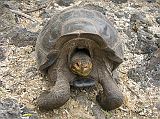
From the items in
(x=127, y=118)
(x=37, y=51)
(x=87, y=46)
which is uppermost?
(x=87, y=46)

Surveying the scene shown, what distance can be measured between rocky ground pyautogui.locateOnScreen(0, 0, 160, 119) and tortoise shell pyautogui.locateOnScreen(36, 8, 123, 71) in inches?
8.4

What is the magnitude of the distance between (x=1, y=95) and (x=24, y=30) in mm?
796

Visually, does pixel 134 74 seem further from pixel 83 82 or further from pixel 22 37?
pixel 22 37

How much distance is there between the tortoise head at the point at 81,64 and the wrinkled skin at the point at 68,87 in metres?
0.08

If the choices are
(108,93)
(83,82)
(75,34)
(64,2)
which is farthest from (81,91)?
(64,2)

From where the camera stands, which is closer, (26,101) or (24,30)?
(26,101)

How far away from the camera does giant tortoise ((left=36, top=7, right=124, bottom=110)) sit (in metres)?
2.83

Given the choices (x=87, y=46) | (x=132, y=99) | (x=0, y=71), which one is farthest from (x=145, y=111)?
(x=0, y=71)

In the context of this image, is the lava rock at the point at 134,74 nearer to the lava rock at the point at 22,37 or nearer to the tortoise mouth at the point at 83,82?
the tortoise mouth at the point at 83,82

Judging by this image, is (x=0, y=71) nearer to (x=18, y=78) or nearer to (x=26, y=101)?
(x=18, y=78)

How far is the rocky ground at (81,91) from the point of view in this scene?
9.60 ft

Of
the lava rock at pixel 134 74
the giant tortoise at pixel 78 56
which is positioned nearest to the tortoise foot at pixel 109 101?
the giant tortoise at pixel 78 56

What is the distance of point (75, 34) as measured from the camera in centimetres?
278

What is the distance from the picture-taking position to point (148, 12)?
13.1 feet
